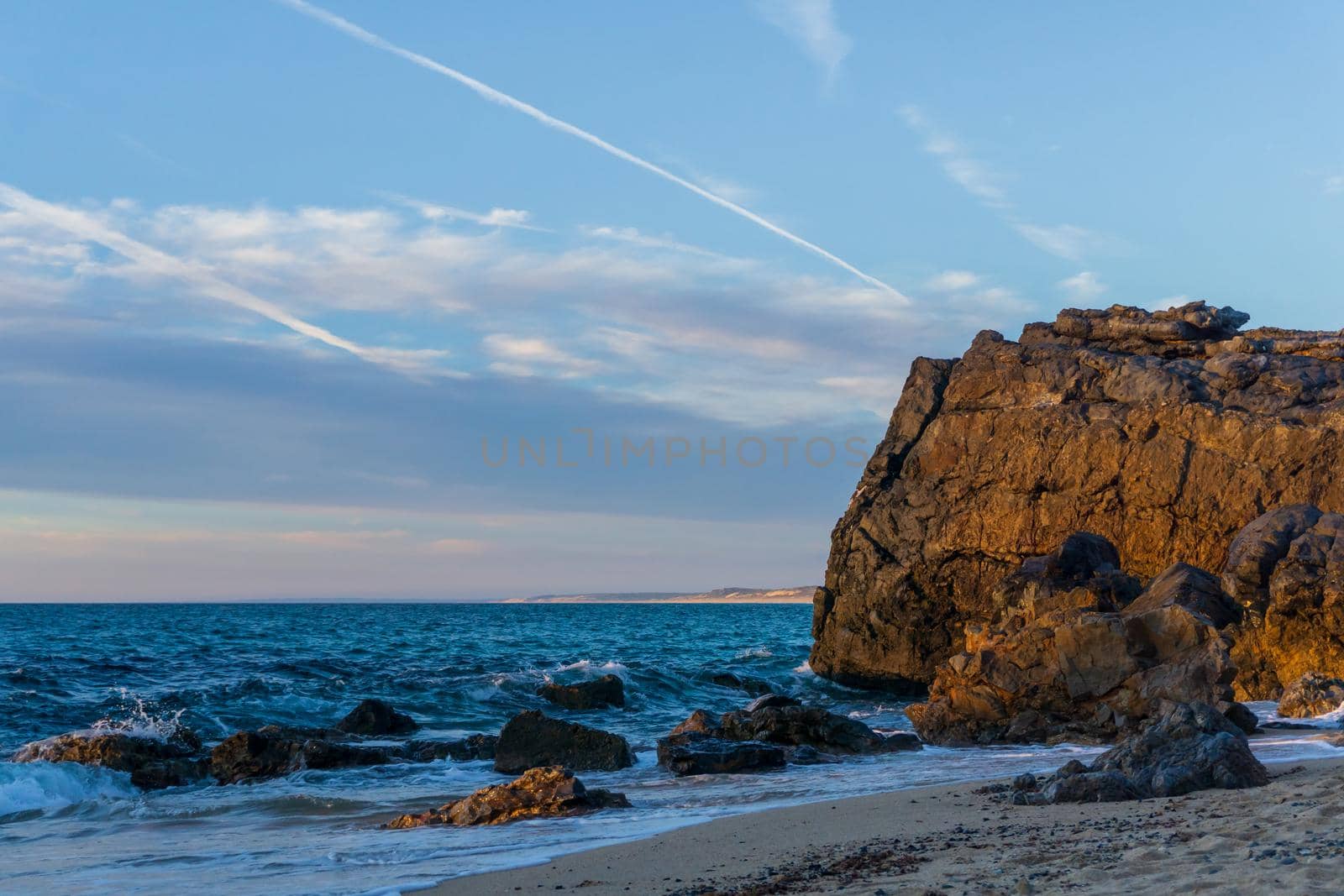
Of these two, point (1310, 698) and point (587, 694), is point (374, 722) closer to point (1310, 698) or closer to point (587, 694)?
point (587, 694)

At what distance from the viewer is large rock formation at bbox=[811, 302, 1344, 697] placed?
1409 inches

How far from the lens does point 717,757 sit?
18.5 meters

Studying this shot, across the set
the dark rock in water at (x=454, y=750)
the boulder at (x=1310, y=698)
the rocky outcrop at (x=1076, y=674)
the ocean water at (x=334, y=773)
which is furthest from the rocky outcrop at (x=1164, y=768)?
the dark rock in water at (x=454, y=750)

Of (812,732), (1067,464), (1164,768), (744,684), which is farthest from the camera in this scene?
(744,684)

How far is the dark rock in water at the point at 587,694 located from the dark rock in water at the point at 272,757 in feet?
35.6

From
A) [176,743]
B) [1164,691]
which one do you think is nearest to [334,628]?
[176,743]

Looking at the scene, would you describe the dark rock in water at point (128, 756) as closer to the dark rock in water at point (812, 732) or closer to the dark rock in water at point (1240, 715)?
the dark rock in water at point (812, 732)

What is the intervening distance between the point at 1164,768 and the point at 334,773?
13.1m

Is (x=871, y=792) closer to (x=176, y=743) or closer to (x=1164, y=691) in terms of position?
(x=1164, y=691)

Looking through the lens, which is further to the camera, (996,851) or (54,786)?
(54,786)

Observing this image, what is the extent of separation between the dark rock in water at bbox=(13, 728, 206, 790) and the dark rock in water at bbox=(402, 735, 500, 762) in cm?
380

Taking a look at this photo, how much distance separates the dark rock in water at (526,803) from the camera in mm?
14117

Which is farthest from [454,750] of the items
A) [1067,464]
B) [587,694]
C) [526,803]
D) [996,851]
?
[1067,464]

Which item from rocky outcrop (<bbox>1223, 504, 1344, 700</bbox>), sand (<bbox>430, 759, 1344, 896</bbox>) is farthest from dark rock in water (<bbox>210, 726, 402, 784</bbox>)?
rocky outcrop (<bbox>1223, 504, 1344, 700</bbox>)
